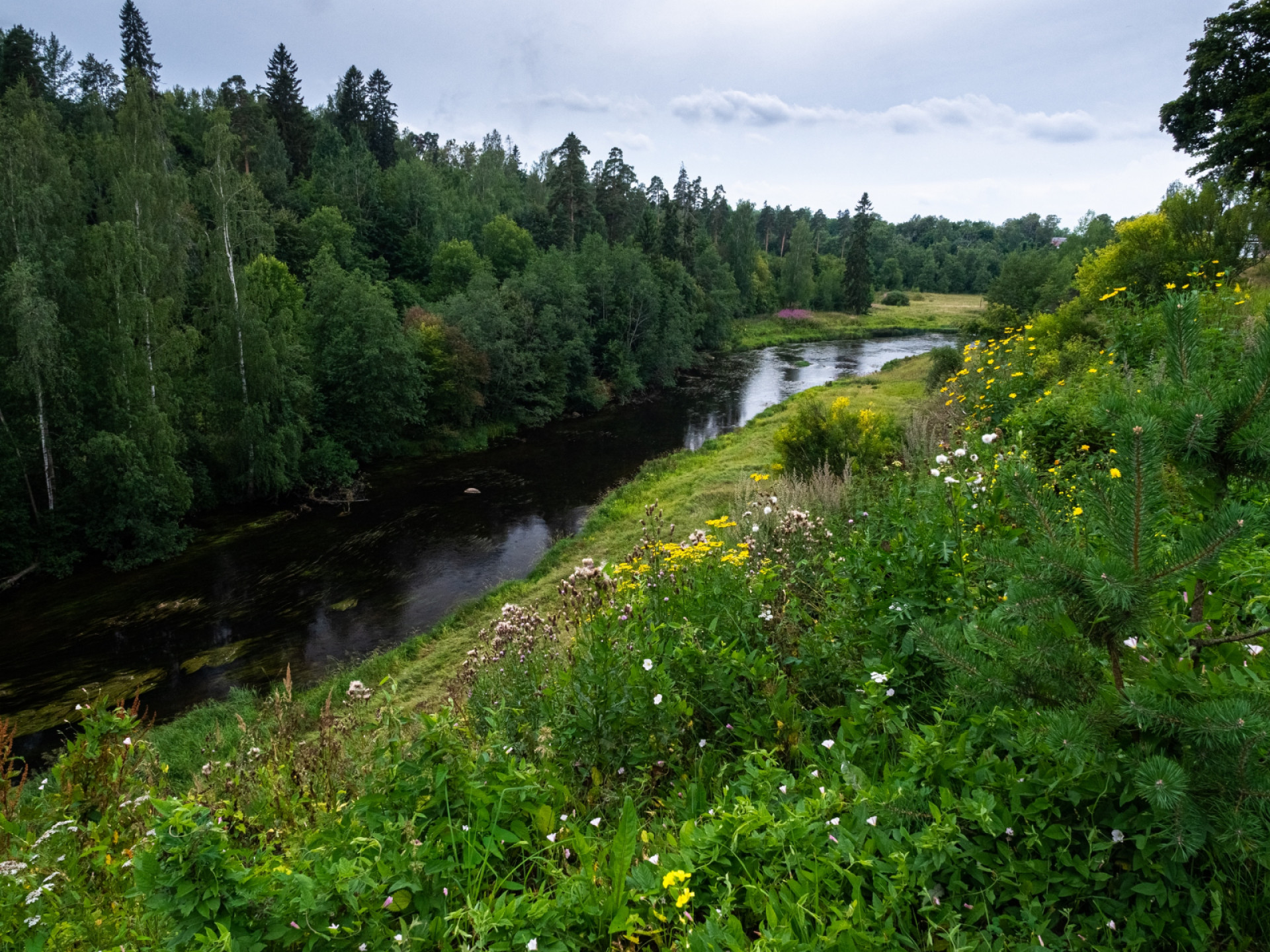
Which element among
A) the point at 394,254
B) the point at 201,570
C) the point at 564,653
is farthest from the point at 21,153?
the point at 394,254

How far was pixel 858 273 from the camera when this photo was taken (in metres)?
70.5

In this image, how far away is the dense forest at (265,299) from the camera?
672 inches

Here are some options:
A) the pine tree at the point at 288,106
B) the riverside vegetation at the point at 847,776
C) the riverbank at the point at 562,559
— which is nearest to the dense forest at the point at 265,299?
the pine tree at the point at 288,106

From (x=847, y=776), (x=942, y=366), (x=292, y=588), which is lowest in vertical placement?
(x=292, y=588)

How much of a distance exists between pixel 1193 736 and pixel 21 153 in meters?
24.0

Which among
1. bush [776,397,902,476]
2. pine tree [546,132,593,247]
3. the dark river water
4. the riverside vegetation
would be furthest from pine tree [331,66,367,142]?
the riverside vegetation

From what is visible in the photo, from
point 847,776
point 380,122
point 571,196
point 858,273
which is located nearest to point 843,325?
point 858,273

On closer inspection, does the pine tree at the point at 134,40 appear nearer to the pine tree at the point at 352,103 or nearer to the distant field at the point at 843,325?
the pine tree at the point at 352,103

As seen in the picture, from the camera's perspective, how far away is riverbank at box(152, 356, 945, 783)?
32.6 feet

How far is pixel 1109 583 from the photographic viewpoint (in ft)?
5.60

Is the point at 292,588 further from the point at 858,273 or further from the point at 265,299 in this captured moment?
the point at 858,273

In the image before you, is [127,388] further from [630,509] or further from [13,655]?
[630,509]

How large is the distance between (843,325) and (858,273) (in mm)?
7143

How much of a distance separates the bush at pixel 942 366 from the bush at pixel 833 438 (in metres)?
7.87
